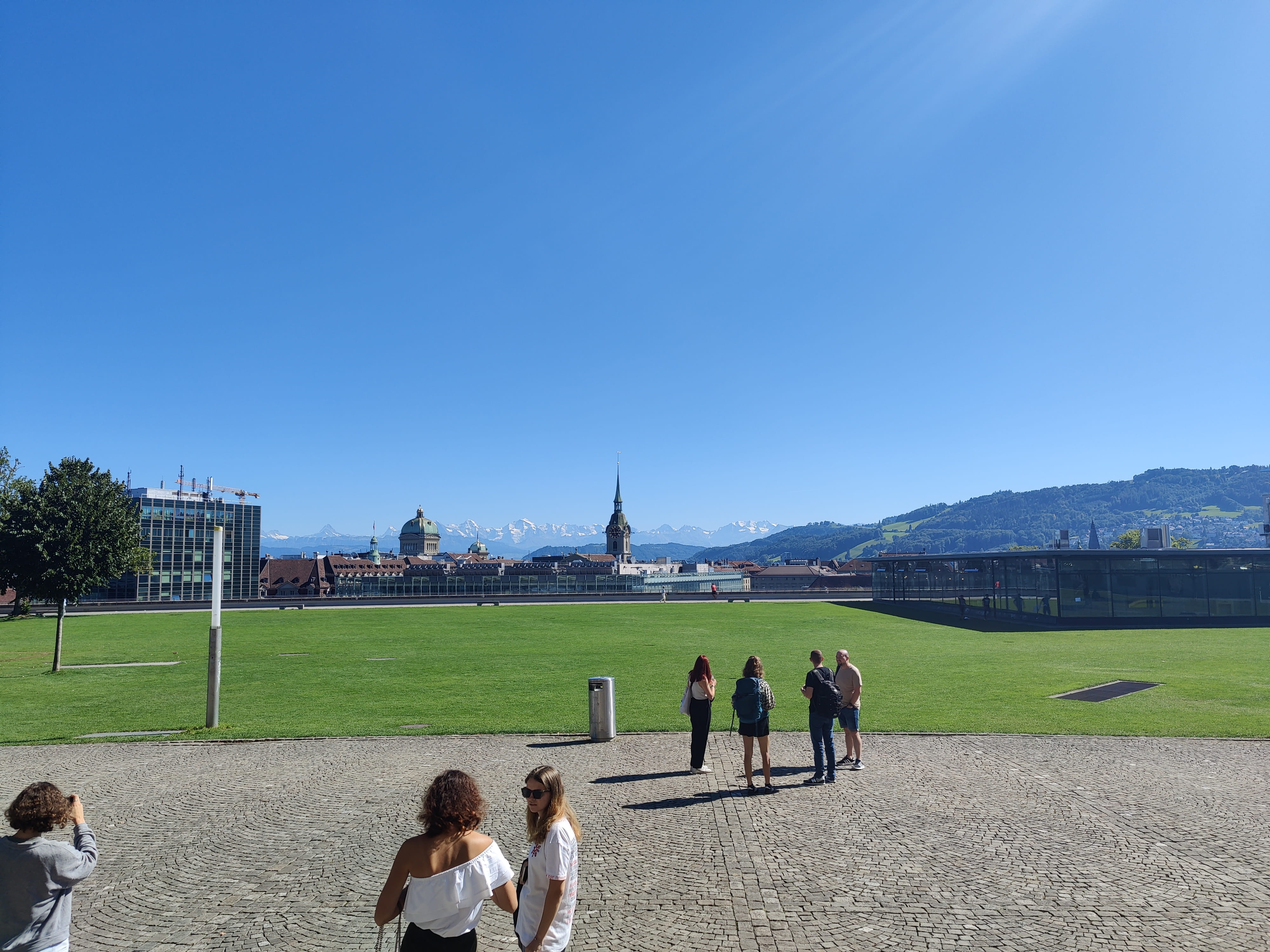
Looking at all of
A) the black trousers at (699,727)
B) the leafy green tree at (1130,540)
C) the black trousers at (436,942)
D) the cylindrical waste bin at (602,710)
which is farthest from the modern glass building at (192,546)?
the leafy green tree at (1130,540)

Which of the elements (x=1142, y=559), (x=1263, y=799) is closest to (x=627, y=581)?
(x=1142, y=559)

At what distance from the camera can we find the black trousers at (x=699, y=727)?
12008mm

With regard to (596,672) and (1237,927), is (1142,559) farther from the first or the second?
(1237,927)

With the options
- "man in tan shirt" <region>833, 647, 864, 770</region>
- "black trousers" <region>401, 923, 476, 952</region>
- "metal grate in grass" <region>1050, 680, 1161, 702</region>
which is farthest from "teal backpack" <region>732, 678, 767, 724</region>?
"metal grate in grass" <region>1050, 680, 1161, 702</region>

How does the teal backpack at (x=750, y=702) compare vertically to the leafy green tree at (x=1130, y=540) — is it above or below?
below

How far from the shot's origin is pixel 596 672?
23547 millimetres

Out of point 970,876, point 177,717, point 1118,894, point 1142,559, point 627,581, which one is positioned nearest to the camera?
point 1118,894

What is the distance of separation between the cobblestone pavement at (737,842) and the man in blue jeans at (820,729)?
A: 1.14 feet

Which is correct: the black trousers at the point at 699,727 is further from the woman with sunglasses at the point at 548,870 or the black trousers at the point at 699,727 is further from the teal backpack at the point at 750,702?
the woman with sunglasses at the point at 548,870

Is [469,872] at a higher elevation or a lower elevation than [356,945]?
higher

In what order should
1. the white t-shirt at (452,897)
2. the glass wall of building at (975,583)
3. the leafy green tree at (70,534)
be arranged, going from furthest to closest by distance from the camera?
the glass wall of building at (975,583) < the leafy green tree at (70,534) < the white t-shirt at (452,897)

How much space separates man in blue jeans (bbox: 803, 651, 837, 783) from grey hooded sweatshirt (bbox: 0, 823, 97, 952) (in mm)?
8840

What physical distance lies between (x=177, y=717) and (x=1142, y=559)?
161ft

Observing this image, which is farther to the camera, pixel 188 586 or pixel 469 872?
pixel 188 586
